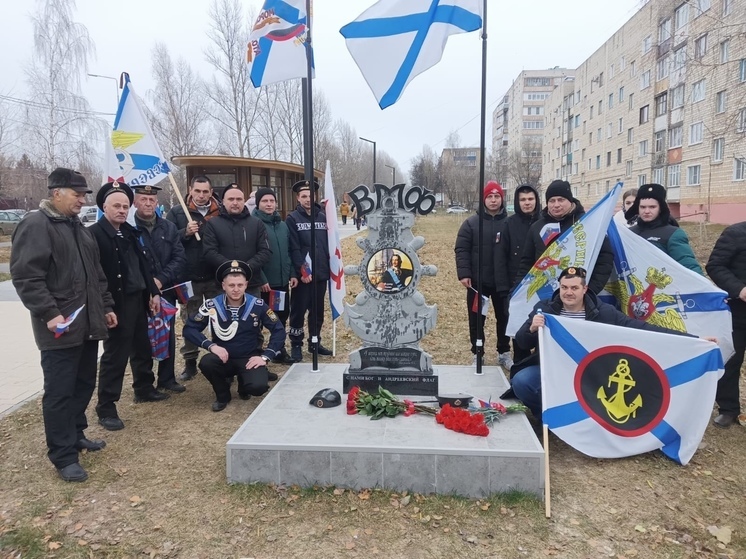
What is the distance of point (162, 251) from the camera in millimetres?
5117

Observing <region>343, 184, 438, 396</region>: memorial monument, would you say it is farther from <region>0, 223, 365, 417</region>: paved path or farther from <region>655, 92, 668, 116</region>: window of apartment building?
<region>655, 92, 668, 116</region>: window of apartment building

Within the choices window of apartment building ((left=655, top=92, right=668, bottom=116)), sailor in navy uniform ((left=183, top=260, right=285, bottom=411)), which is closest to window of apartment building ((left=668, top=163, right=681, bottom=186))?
window of apartment building ((left=655, top=92, right=668, bottom=116))

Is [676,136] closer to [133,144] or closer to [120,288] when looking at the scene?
[133,144]

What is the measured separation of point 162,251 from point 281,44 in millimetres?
2384

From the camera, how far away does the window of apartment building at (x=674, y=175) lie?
3123cm

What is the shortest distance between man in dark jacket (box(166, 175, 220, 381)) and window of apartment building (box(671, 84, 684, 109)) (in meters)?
33.5

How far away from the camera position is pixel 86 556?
2928 mm

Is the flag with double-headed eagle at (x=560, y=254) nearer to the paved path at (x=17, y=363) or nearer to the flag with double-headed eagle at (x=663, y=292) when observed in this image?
the flag with double-headed eagle at (x=663, y=292)

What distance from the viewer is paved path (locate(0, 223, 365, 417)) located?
5422mm

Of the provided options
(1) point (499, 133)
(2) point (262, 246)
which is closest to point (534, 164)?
(1) point (499, 133)

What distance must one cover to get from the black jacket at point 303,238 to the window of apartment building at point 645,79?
3787cm

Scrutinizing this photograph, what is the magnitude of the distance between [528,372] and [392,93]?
2715 mm

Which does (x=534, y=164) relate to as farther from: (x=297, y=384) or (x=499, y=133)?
(x=297, y=384)

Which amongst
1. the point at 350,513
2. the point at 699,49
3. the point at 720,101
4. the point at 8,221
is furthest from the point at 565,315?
the point at 8,221
